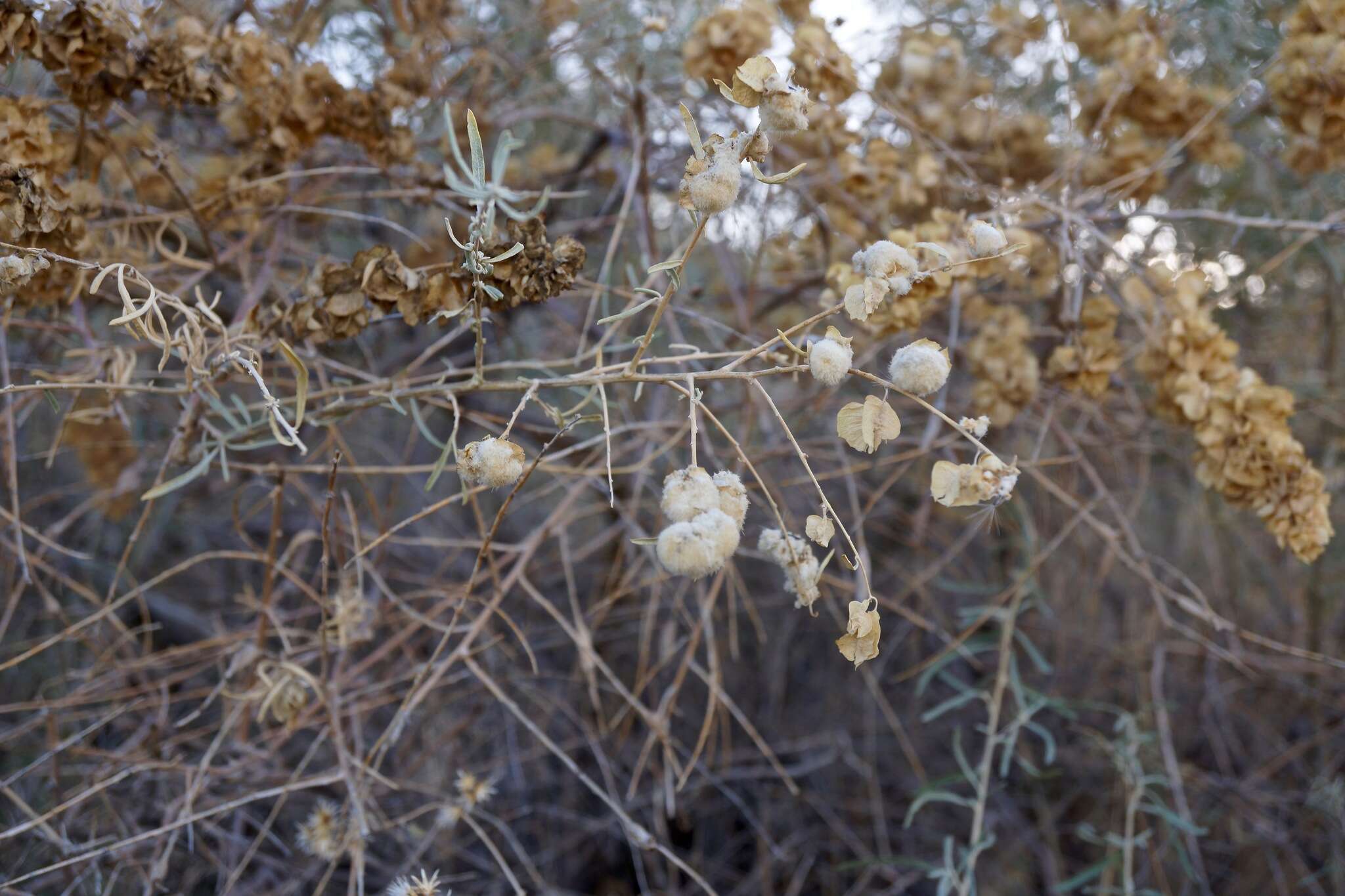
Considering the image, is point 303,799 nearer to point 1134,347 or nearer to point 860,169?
point 860,169

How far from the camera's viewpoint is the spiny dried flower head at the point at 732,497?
596mm

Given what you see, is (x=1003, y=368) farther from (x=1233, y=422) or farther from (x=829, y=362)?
(x=829, y=362)

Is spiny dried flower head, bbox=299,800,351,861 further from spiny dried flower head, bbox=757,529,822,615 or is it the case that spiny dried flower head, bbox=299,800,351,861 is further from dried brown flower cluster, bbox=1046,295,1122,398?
dried brown flower cluster, bbox=1046,295,1122,398

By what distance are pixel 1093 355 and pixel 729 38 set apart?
0.57 meters

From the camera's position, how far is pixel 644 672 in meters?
1.40

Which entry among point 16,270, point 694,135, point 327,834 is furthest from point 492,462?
point 327,834

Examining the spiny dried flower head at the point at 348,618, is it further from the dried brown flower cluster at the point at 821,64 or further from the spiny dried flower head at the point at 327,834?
the dried brown flower cluster at the point at 821,64

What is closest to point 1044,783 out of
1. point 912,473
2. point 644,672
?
point 912,473

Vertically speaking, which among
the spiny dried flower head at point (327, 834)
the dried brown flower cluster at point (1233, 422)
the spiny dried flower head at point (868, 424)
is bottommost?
the spiny dried flower head at point (327, 834)

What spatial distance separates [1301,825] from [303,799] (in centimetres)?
158

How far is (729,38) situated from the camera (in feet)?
3.53

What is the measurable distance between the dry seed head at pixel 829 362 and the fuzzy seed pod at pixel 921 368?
0.04 meters

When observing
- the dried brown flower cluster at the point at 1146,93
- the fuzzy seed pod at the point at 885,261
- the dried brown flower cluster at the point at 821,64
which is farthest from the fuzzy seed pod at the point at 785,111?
the dried brown flower cluster at the point at 1146,93

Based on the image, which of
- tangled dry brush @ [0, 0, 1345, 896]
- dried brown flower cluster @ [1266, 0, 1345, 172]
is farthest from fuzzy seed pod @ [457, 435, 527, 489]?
dried brown flower cluster @ [1266, 0, 1345, 172]
